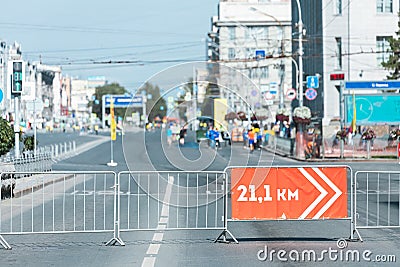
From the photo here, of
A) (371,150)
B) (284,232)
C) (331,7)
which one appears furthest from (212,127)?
(284,232)

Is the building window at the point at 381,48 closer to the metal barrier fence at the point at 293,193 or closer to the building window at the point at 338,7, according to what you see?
the building window at the point at 338,7

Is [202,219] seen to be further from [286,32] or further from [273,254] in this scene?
[286,32]

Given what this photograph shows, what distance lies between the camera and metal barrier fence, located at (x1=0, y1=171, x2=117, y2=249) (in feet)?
47.2

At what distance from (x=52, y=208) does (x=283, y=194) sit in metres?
6.32

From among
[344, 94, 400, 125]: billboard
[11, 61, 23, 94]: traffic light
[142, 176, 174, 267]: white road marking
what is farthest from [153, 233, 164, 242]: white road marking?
[344, 94, 400, 125]: billboard

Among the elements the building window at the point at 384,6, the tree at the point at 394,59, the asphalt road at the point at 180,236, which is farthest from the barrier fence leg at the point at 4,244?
the building window at the point at 384,6

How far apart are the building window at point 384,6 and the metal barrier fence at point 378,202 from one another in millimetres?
38971

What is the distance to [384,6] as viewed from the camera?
59.8 m

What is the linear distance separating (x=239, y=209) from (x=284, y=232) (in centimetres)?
140

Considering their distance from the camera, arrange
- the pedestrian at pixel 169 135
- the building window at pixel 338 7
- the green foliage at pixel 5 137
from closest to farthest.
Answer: the green foliage at pixel 5 137 < the pedestrian at pixel 169 135 < the building window at pixel 338 7

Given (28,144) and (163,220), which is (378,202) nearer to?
(163,220)

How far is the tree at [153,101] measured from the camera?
2088cm

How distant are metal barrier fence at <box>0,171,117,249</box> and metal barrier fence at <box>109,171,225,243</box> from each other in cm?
46

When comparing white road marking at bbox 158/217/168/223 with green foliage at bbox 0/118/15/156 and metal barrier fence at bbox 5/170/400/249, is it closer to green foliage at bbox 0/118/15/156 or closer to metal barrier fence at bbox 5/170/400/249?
metal barrier fence at bbox 5/170/400/249
